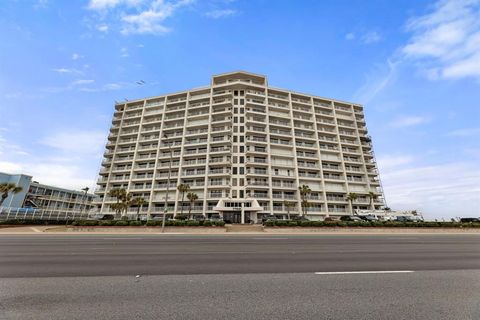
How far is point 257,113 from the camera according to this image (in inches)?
2452

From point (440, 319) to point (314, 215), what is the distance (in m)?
55.3

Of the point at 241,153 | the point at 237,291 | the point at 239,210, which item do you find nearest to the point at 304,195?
the point at 239,210

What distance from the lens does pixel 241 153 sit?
59.0 meters

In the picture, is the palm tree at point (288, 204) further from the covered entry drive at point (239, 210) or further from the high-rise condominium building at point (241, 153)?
the covered entry drive at point (239, 210)

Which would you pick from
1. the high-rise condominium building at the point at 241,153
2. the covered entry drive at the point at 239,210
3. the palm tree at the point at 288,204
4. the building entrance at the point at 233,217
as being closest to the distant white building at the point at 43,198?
the high-rise condominium building at the point at 241,153

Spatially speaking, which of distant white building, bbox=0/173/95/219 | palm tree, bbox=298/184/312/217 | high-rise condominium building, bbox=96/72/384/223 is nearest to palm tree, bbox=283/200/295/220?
high-rise condominium building, bbox=96/72/384/223

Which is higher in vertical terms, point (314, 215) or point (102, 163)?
point (102, 163)

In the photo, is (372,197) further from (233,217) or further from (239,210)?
(233,217)

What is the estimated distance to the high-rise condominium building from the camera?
182 feet

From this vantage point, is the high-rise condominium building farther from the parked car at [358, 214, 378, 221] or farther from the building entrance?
the parked car at [358, 214, 378, 221]

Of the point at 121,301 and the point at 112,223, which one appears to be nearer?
the point at 121,301

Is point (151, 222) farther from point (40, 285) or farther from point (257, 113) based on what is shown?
point (257, 113)

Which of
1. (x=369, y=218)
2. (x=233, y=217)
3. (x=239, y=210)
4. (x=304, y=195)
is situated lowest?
(x=369, y=218)

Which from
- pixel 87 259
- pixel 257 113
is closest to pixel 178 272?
pixel 87 259
